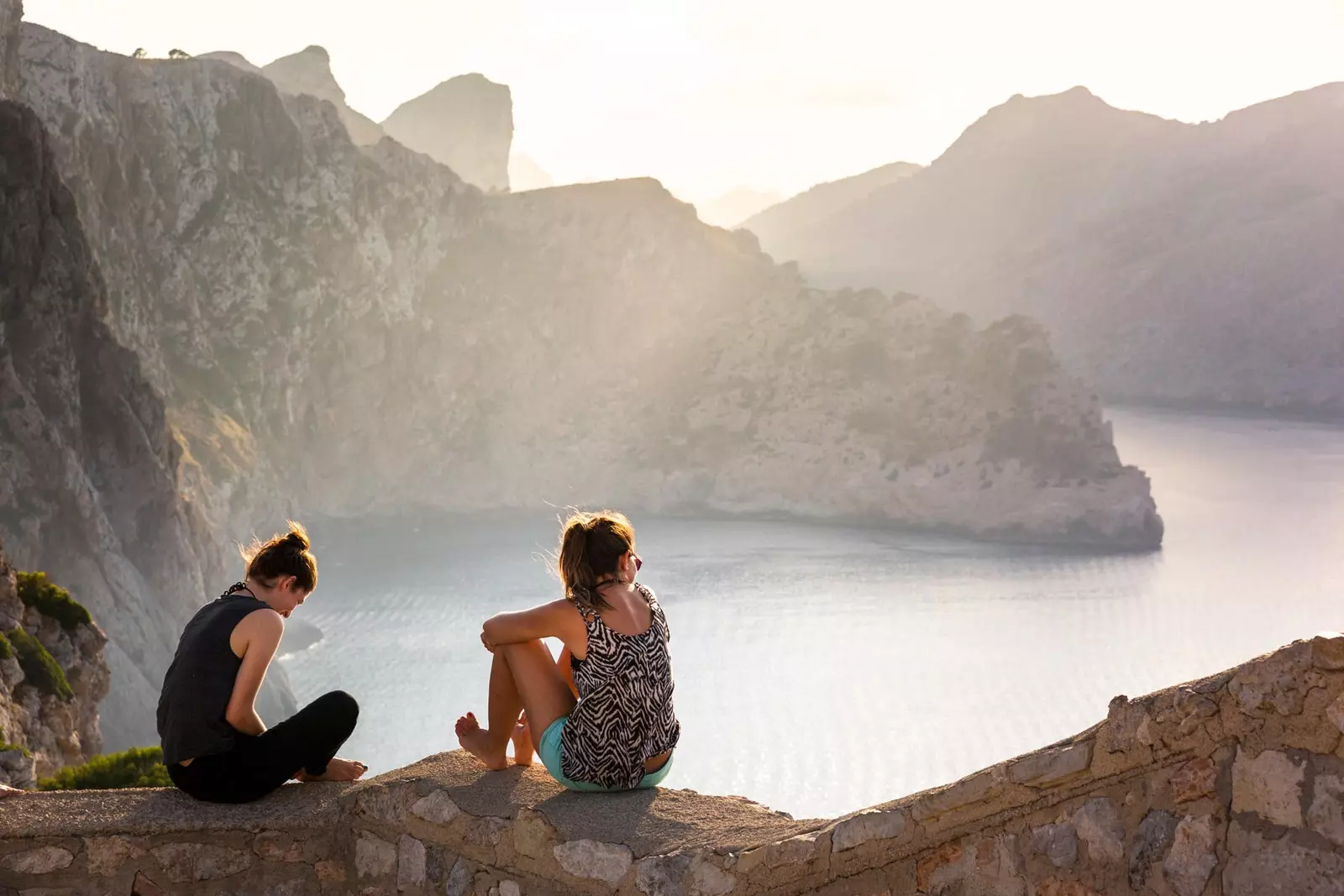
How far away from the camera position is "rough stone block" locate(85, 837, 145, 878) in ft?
15.1

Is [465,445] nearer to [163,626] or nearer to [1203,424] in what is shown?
[163,626]

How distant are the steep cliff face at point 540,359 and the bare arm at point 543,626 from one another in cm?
5930

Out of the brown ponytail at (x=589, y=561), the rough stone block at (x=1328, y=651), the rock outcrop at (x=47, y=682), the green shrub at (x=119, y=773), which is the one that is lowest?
the green shrub at (x=119, y=773)

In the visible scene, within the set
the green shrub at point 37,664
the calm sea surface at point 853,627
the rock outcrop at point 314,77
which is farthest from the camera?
the rock outcrop at point 314,77

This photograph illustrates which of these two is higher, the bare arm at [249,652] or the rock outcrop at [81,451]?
the rock outcrop at [81,451]

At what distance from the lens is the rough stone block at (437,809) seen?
4609 mm

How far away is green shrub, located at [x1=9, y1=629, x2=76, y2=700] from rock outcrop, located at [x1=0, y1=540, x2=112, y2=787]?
12 millimetres

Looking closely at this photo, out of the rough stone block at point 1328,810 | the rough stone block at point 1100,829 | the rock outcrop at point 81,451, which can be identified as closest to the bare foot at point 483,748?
the rough stone block at point 1100,829

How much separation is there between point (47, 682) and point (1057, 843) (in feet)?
54.0

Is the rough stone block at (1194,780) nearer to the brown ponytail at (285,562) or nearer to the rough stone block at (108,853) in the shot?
the brown ponytail at (285,562)

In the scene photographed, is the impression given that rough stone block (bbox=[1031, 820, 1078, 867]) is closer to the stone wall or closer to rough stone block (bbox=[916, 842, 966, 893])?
the stone wall

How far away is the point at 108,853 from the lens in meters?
4.60

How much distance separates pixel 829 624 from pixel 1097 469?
29300 millimetres

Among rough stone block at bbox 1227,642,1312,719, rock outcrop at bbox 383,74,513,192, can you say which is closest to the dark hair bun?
rough stone block at bbox 1227,642,1312,719
